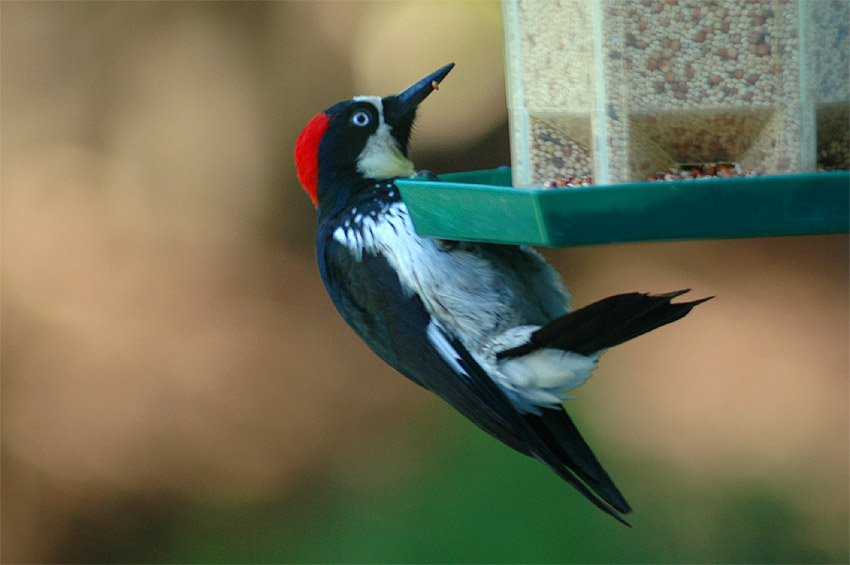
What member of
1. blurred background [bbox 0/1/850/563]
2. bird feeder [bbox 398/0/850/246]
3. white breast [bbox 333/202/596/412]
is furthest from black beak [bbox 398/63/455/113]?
blurred background [bbox 0/1/850/563]

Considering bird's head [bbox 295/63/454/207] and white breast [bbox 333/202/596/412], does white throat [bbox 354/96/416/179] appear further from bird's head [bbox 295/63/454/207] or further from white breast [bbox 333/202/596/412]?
white breast [bbox 333/202/596/412]

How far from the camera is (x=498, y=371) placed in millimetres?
2227

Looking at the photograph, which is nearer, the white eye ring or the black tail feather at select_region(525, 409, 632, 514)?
the black tail feather at select_region(525, 409, 632, 514)

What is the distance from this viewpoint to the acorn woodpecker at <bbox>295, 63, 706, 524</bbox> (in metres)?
2.07

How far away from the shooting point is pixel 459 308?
224cm

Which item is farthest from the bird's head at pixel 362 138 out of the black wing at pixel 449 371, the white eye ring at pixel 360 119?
the black wing at pixel 449 371

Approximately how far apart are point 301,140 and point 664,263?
9.08ft

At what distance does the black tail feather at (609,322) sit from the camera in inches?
74.7

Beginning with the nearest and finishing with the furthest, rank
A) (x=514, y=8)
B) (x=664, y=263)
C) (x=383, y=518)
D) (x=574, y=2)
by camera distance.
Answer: (x=574, y=2)
(x=514, y=8)
(x=383, y=518)
(x=664, y=263)

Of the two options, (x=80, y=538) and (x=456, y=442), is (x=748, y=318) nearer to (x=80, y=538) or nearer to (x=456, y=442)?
(x=456, y=442)

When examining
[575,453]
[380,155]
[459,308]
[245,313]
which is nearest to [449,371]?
[459,308]

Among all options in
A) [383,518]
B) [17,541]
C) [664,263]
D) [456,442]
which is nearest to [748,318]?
[664,263]

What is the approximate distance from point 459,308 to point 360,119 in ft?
1.95

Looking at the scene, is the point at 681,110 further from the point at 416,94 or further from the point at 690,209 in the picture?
the point at 416,94
